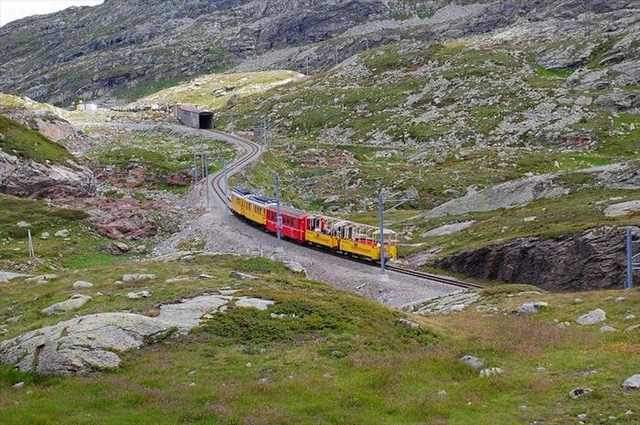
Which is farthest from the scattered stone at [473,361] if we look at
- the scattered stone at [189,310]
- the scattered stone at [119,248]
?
the scattered stone at [119,248]

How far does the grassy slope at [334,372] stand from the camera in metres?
18.7

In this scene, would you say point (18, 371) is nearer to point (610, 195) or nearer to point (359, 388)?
point (359, 388)

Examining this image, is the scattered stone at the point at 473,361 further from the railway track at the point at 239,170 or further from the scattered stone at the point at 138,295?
the railway track at the point at 239,170

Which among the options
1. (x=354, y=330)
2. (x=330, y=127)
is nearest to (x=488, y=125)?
(x=330, y=127)

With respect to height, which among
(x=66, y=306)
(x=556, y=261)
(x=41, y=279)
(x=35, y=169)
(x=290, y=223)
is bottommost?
(x=290, y=223)

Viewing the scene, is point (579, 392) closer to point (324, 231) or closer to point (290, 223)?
point (324, 231)

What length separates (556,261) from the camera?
47031mm

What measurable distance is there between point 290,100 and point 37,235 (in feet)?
412

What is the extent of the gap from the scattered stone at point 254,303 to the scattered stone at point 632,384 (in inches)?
542

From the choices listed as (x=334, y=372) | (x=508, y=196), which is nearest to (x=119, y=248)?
(x=508, y=196)

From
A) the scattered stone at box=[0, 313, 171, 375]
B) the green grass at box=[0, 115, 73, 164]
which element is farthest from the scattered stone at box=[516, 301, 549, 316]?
the green grass at box=[0, 115, 73, 164]

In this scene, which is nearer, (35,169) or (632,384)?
(632,384)

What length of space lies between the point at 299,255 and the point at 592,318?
111 ft

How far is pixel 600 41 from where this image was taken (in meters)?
148
